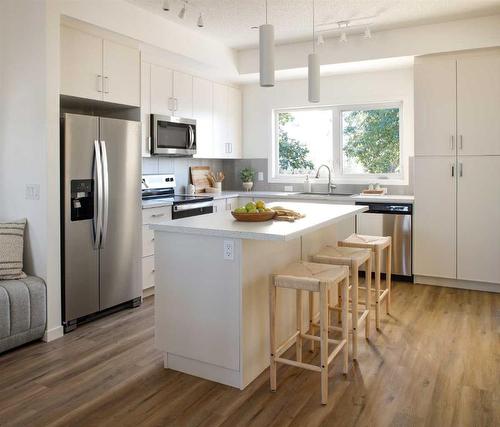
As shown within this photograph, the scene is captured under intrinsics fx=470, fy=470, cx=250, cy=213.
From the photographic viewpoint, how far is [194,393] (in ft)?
8.45

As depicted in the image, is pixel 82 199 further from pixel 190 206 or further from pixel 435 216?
pixel 435 216

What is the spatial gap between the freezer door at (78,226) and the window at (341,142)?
10.4 ft

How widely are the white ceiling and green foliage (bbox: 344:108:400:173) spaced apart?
119cm

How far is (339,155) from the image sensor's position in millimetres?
5918

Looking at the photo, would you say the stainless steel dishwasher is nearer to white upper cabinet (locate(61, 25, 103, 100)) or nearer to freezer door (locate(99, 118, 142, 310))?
freezer door (locate(99, 118, 142, 310))

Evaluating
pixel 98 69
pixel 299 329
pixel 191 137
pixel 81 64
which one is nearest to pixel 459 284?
pixel 299 329

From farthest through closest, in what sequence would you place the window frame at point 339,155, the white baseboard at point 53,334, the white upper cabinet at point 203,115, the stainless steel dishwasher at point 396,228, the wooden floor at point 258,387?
the window frame at point 339,155, the white upper cabinet at point 203,115, the stainless steel dishwasher at point 396,228, the white baseboard at point 53,334, the wooden floor at point 258,387

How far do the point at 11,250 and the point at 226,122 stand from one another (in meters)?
3.38

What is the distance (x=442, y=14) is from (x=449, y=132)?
1096 millimetres

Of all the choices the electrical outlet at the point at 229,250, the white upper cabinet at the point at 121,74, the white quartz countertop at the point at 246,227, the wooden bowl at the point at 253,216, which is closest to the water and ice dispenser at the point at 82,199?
the white upper cabinet at the point at 121,74

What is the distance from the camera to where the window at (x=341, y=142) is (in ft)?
18.4

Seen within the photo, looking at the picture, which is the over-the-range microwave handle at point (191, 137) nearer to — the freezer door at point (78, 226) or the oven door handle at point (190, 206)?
the oven door handle at point (190, 206)

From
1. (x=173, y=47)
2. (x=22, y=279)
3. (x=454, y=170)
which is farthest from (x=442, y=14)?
(x=22, y=279)

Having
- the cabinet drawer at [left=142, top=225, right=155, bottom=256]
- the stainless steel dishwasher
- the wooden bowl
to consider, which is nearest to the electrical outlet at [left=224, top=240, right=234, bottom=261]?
the wooden bowl
